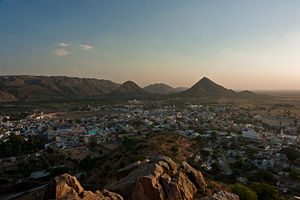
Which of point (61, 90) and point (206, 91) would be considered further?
point (61, 90)

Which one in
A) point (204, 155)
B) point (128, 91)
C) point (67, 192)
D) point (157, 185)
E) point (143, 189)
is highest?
point (128, 91)

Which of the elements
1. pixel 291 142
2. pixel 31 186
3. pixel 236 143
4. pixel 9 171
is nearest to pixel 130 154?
pixel 31 186

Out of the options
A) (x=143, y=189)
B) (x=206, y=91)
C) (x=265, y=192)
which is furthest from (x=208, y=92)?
(x=143, y=189)

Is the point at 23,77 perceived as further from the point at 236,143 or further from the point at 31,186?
the point at 236,143

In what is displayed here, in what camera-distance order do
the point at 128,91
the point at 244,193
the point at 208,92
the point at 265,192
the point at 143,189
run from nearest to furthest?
1. the point at 143,189
2. the point at 244,193
3. the point at 265,192
4. the point at 208,92
5. the point at 128,91

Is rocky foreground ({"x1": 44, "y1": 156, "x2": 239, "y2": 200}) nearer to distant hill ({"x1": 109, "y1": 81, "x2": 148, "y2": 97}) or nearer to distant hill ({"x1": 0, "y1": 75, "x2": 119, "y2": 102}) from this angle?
distant hill ({"x1": 0, "y1": 75, "x2": 119, "y2": 102})

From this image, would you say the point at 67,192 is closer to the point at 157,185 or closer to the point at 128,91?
the point at 157,185

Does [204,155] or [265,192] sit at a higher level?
[265,192]
